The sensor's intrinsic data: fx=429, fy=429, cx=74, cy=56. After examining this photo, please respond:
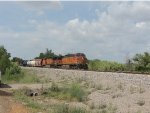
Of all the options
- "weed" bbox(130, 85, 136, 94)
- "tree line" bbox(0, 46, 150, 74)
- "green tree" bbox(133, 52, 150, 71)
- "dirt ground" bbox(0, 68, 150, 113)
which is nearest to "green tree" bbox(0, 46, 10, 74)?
"tree line" bbox(0, 46, 150, 74)

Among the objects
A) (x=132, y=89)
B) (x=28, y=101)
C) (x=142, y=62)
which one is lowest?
(x=28, y=101)

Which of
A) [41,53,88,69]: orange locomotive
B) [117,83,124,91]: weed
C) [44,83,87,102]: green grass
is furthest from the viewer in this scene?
[41,53,88,69]: orange locomotive

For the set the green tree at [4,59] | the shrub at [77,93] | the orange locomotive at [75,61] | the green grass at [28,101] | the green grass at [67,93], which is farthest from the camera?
the orange locomotive at [75,61]

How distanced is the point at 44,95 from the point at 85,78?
345 inches

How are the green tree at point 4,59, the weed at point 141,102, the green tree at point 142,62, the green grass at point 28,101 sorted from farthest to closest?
the green tree at point 4,59 → the green tree at point 142,62 → the weed at point 141,102 → the green grass at point 28,101

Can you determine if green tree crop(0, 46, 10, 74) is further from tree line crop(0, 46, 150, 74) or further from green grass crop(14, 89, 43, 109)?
green grass crop(14, 89, 43, 109)

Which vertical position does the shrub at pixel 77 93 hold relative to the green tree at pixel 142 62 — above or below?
below

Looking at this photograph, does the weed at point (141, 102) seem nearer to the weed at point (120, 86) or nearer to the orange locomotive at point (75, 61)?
the weed at point (120, 86)

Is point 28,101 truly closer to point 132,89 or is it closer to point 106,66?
point 132,89

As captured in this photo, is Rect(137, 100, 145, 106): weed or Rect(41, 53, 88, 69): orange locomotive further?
Rect(41, 53, 88, 69): orange locomotive

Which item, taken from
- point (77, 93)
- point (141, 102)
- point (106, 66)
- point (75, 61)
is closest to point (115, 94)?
point (77, 93)

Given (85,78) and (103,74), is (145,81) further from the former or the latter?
(85,78)

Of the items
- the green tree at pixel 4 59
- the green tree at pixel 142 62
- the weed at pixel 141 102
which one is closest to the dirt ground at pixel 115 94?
the weed at pixel 141 102

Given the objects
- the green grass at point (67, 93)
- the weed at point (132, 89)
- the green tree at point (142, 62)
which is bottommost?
the green grass at point (67, 93)
